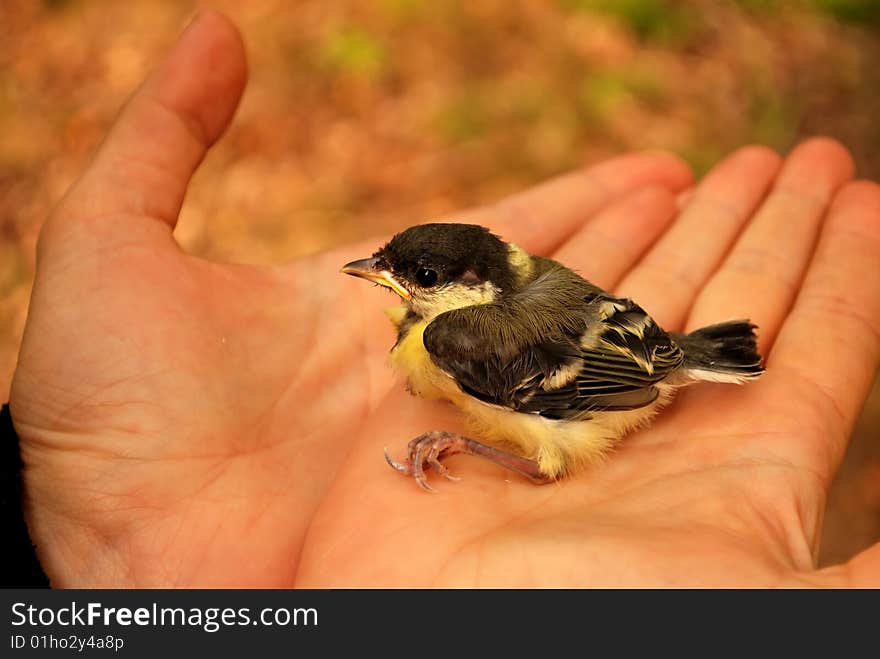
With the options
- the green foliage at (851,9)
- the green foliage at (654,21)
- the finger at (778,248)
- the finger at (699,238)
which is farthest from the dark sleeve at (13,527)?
the green foliage at (851,9)

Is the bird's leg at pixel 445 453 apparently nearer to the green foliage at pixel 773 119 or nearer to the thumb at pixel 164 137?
the thumb at pixel 164 137

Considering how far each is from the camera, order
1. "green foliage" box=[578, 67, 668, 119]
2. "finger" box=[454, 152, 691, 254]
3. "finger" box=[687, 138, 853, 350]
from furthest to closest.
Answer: "green foliage" box=[578, 67, 668, 119] < "finger" box=[454, 152, 691, 254] < "finger" box=[687, 138, 853, 350]

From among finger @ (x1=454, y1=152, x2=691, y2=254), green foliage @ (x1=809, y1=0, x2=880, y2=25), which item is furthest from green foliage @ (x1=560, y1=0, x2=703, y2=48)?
finger @ (x1=454, y1=152, x2=691, y2=254)

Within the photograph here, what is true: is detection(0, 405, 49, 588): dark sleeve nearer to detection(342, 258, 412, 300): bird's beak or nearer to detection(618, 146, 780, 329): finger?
detection(342, 258, 412, 300): bird's beak

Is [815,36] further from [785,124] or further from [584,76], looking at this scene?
[584,76]

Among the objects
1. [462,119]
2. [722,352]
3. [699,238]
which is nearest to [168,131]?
[722,352]
